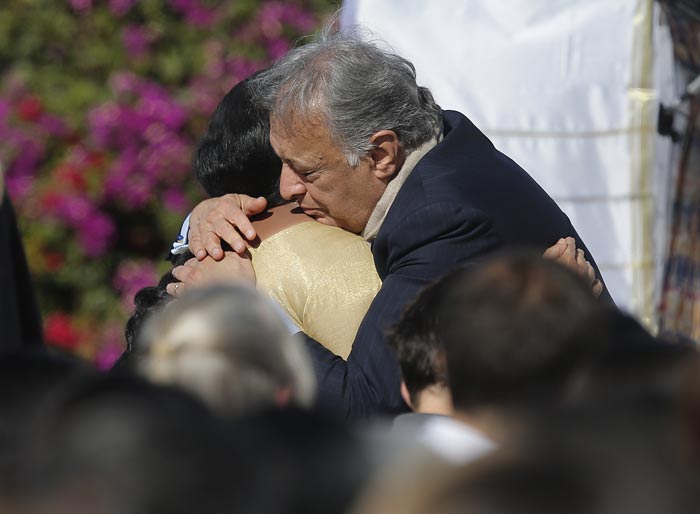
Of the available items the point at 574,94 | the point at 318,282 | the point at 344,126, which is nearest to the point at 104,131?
the point at 574,94

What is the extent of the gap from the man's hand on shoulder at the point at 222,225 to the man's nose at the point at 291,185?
0.06 meters

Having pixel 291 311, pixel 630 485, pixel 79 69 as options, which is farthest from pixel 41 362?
pixel 79 69

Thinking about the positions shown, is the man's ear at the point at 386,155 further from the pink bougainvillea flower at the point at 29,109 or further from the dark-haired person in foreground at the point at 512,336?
the pink bougainvillea flower at the point at 29,109

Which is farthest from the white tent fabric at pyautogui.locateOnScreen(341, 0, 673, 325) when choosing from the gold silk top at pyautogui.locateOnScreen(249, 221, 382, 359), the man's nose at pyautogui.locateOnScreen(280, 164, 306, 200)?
the gold silk top at pyautogui.locateOnScreen(249, 221, 382, 359)

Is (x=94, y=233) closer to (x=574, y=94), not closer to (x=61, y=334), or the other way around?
(x=61, y=334)

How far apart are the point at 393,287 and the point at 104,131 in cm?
296

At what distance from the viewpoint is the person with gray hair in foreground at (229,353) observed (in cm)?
143

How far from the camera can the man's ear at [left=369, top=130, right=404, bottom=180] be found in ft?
8.52

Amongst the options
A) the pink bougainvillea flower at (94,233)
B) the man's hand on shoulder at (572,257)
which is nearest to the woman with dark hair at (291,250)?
the man's hand on shoulder at (572,257)

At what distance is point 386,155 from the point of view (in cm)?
262

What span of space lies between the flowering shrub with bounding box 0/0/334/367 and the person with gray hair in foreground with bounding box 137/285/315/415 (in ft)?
11.5

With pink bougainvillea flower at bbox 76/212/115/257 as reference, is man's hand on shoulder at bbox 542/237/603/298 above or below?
above

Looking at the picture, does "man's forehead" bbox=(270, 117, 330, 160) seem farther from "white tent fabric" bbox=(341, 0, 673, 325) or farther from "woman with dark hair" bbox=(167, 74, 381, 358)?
"white tent fabric" bbox=(341, 0, 673, 325)

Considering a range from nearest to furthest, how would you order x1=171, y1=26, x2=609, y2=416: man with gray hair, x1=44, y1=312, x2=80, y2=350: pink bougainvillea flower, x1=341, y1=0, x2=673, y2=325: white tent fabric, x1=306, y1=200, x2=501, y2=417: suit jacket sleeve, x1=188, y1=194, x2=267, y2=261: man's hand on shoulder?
x1=306, y1=200, x2=501, y2=417: suit jacket sleeve
x1=171, y1=26, x2=609, y2=416: man with gray hair
x1=188, y1=194, x2=267, y2=261: man's hand on shoulder
x1=341, y1=0, x2=673, y2=325: white tent fabric
x1=44, y1=312, x2=80, y2=350: pink bougainvillea flower
